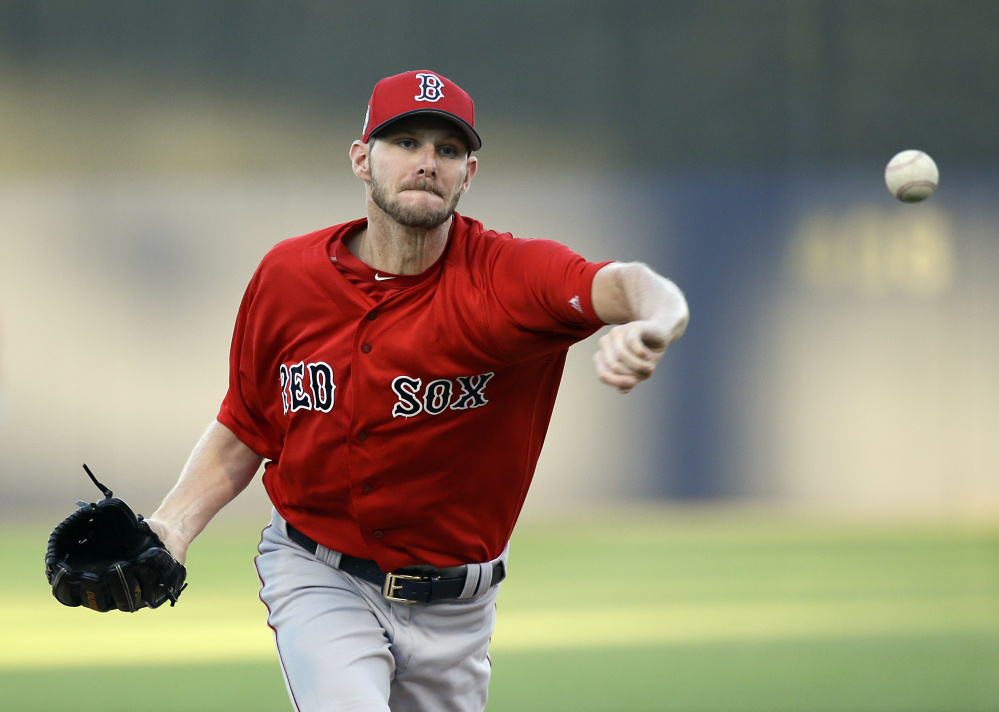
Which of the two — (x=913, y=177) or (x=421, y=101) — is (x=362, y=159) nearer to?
(x=421, y=101)

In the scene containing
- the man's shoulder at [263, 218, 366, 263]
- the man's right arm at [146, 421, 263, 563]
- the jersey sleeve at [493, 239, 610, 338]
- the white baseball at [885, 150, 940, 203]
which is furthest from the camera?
the white baseball at [885, 150, 940, 203]

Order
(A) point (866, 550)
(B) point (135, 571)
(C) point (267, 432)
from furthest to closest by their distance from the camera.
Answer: (A) point (866, 550) → (C) point (267, 432) → (B) point (135, 571)

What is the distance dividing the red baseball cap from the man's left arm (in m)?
0.60

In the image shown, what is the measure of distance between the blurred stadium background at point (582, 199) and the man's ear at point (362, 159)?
20.4ft

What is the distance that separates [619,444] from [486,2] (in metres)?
3.97

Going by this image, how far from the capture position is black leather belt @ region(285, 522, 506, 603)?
267 cm

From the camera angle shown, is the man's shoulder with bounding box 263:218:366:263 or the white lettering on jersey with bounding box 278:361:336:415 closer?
the white lettering on jersey with bounding box 278:361:336:415

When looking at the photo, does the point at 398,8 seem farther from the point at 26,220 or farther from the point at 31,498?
the point at 31,498

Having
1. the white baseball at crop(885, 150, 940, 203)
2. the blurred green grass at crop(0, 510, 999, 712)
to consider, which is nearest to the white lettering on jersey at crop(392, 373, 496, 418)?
the blurred green grass at crop(0, 510, 999, 712)

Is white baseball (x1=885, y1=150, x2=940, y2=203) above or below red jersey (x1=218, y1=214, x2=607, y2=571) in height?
above

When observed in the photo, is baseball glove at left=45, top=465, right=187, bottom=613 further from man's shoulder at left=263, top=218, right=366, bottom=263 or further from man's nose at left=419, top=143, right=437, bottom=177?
man's nose at left=419, top=143, right=437, bottom=177

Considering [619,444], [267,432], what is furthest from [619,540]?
[267,432]

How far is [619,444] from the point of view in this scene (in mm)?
9094

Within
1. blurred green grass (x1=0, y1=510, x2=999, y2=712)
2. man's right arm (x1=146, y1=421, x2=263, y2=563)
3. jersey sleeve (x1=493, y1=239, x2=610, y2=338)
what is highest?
jersey sleeve (x1=493, y1=239, x2=610, y2=338)
